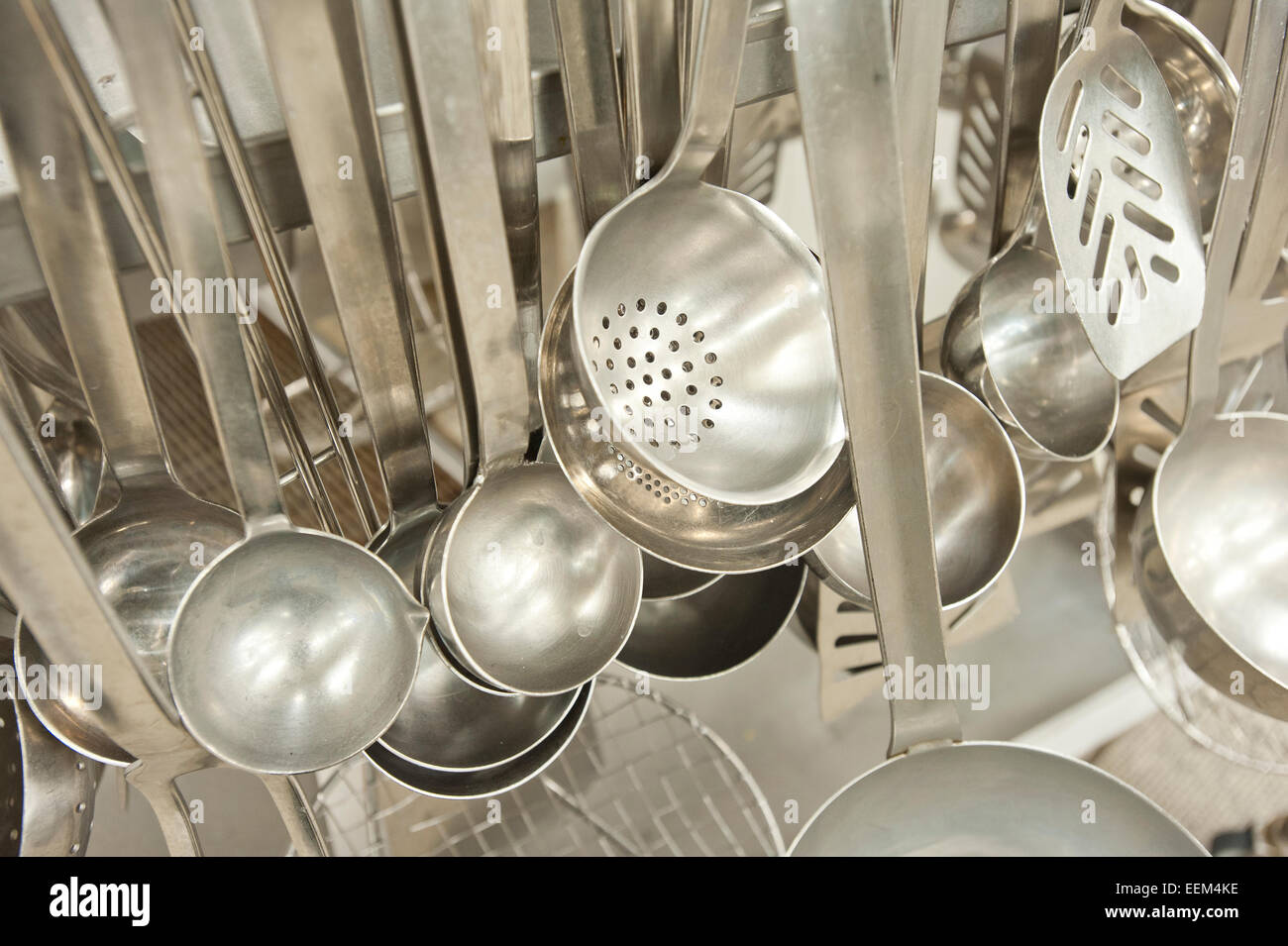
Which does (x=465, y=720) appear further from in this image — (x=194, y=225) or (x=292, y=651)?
(x=194, y=225)

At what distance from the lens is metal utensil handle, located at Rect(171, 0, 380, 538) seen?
0.32 meters

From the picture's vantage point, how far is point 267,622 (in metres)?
0.39

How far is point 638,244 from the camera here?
0.40 m

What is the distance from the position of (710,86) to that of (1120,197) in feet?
0.77

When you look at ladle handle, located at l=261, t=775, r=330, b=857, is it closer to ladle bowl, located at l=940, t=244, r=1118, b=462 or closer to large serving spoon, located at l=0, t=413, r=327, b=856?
large serving spoon, located at l=0, t=413, r=327, b=856

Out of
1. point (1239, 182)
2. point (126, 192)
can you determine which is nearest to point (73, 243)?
point (126, 192)

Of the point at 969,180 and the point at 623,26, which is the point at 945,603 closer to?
the point at 623,26

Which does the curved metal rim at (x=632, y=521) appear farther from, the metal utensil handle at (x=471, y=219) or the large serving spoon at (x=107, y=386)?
the large serving spoon at (x=107, y=386)

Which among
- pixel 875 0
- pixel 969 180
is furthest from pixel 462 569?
pixel 969 180

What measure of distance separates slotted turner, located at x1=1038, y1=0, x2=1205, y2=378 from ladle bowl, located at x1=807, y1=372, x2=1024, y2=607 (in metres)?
0.08

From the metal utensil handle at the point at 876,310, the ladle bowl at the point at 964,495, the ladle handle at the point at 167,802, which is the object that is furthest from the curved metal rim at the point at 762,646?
the ladle handle at the point at 167,802

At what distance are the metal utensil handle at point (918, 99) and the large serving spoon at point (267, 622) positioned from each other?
272mm

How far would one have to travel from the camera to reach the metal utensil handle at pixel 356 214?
306mm

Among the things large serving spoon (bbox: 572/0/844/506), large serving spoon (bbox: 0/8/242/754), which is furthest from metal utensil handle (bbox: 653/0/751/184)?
large serving spoon (bbox: 0/8/242/754)
